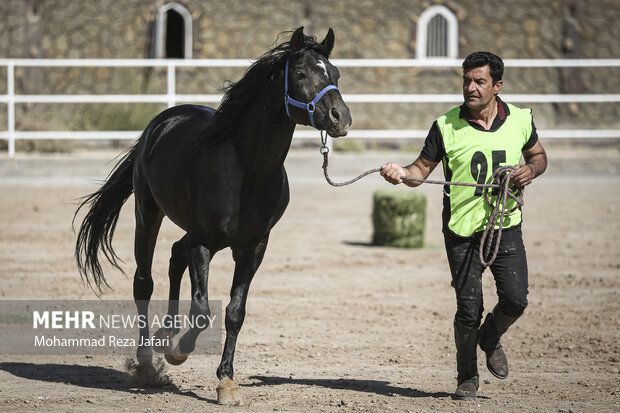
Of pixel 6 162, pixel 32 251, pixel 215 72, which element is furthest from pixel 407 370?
pixel 215 72

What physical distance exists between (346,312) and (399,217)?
314 cm

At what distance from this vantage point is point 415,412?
5078 mm

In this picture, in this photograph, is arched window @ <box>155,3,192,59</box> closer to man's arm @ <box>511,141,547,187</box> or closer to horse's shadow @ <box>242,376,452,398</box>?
horse's shadow @ <box>242,376,452,398</box>

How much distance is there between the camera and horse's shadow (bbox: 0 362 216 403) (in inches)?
226

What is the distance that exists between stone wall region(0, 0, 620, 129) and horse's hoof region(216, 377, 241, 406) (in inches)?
605

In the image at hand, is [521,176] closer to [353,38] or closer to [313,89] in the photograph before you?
[313,89]

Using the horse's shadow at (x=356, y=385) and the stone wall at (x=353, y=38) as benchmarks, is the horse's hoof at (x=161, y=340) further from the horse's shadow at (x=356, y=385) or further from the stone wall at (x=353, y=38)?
the stone wall at (x=353, y=38)

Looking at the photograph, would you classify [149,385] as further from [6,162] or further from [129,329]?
[6,162]

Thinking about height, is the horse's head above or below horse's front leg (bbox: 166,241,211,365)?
above

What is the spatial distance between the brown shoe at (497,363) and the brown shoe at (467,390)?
0.46 feet

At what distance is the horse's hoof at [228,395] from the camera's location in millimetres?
5234

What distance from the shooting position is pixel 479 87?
17.0ft

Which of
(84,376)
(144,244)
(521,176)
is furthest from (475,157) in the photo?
(84,376)

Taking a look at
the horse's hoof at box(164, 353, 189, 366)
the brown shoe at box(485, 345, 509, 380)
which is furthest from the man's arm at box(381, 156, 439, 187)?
the horse's hoof at box(164, 353, 189, 366)
